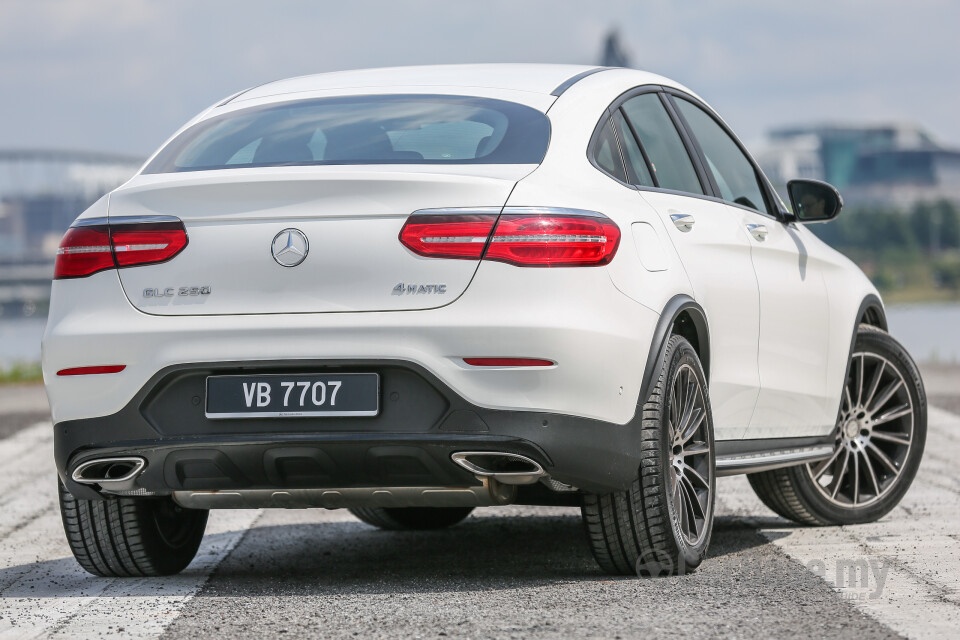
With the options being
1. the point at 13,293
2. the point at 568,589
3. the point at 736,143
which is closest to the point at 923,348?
the point at 736,143

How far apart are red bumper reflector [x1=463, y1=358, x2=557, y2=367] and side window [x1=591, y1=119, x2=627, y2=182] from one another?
810 mm

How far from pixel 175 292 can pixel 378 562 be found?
158cm

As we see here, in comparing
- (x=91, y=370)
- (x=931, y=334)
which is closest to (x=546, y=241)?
(x=91, y=370)

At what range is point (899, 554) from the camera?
5289 millimetres

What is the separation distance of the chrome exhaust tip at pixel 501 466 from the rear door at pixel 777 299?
60.8 inches

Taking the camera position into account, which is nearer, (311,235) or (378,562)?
(311,235)

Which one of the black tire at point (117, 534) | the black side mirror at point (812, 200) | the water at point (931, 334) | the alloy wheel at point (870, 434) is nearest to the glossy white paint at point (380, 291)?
the black tire at point (117, 534)

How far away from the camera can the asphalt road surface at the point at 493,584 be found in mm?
3984

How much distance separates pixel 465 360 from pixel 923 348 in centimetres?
2121

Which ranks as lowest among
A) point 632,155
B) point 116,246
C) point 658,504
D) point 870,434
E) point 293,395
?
point 870,434

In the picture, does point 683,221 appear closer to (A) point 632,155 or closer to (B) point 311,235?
(A) point 632,155

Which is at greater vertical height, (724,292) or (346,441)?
(724,292)

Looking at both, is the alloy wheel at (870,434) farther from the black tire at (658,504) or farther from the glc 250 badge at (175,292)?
the glc 250 badge at (175,292)

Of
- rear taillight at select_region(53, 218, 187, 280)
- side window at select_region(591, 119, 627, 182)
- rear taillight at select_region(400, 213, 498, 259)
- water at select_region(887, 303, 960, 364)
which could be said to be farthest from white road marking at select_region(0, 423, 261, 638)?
water at select_region(887, 303, 960, 364)
